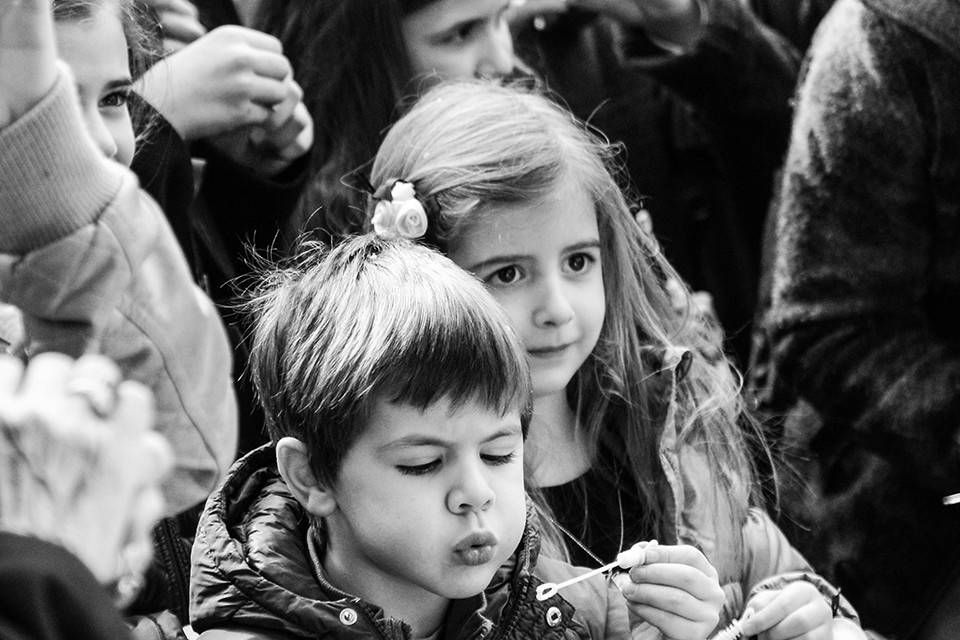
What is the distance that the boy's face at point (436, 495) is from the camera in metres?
1.67

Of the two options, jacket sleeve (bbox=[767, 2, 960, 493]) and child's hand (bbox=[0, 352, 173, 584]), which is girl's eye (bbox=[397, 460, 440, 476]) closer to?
child's hand (bbox=[0, 352, 173, 584])

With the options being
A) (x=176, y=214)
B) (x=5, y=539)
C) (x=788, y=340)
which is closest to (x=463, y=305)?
(x=176, y=214)

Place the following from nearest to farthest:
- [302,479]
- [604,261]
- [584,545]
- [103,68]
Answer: [302,479] < [103,68] < [584,545] < [604,261]

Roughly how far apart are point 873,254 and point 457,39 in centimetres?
87

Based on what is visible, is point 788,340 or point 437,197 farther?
point 788,340

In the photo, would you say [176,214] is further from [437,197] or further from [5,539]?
[5,539]

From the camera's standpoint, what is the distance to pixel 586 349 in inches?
88.9

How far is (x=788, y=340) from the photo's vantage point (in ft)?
8.57

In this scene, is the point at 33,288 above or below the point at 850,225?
above

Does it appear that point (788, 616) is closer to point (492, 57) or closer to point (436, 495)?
point (436, 495)

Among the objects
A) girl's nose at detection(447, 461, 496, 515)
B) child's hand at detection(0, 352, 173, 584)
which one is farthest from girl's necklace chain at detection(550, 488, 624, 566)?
child's hand at detection(0, 352, 173, 584)

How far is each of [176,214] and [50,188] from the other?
2.09 feet

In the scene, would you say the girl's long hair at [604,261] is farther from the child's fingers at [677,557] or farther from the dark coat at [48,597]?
the dark coat at [48,597]

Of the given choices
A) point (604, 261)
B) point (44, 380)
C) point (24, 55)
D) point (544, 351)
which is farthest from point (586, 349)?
point (44, 380)
